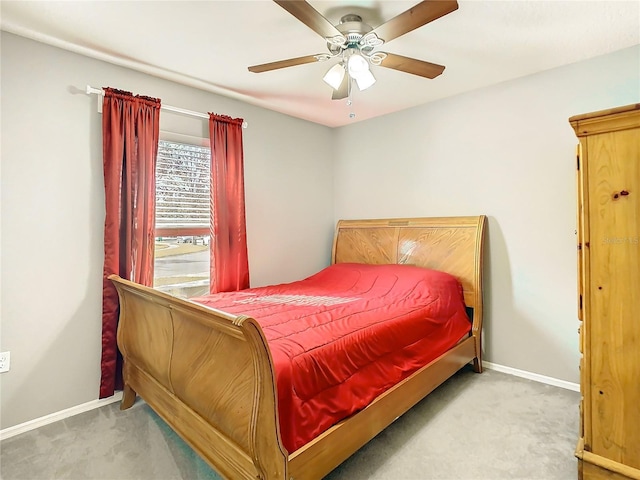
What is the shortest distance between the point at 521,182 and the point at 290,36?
2152 millimetres

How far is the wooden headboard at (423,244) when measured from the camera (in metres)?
2.91

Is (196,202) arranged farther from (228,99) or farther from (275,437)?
(275,437)

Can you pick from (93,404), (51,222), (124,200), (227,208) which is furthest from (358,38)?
(93,404)

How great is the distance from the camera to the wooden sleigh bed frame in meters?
1.24

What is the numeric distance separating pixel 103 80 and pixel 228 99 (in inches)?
40.9

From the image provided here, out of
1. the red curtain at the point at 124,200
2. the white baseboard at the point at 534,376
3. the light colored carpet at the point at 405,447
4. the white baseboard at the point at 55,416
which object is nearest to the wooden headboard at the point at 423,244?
the white baseboard at the point at 534,376

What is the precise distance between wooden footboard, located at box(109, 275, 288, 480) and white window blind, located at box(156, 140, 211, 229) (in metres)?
0.84

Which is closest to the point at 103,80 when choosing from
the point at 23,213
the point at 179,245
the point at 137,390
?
the point at 23,213

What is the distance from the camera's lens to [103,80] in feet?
7.90

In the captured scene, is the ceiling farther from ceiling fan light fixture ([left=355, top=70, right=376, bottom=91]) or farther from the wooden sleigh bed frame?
the wooden sleigh bed frame

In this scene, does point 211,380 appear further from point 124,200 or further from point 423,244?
point 423,244

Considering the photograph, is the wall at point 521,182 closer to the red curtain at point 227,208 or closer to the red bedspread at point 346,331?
the red bedspread at point 346,331

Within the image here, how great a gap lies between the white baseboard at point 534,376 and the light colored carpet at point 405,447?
0.16 m

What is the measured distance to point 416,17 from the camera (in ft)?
5.16
